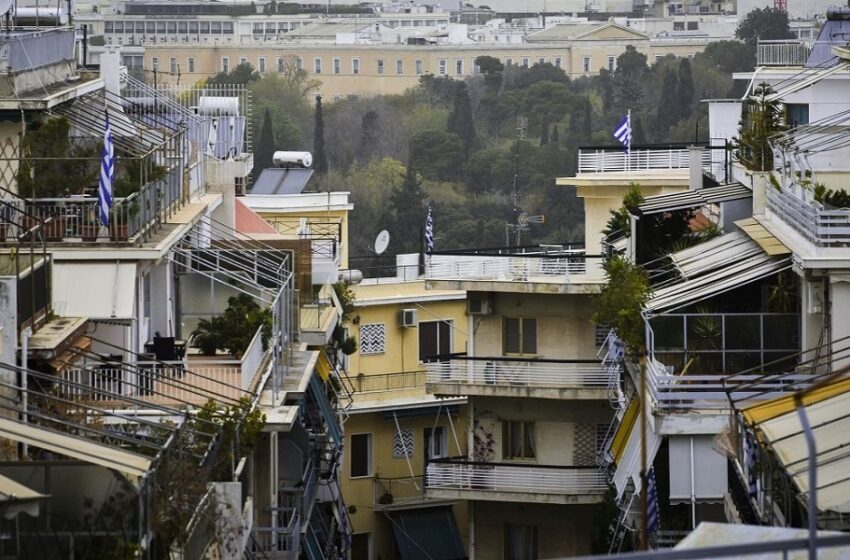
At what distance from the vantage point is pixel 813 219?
74.0 feet

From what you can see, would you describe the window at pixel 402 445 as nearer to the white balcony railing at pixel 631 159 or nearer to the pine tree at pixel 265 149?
the white balcony railing at pixel 631 159

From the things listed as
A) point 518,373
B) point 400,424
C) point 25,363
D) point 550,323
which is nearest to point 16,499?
point 25,363

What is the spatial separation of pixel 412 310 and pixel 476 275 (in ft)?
21.1

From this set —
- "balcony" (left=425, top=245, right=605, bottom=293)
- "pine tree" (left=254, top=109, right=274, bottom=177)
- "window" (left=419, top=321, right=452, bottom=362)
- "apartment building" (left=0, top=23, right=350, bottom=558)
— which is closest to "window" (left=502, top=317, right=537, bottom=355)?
"balcony" (left=425, top=245, right=605, bottom=293)

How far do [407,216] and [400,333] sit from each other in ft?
187

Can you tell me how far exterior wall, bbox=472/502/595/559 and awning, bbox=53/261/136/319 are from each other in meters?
12.1

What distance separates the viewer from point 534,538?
3525 cm

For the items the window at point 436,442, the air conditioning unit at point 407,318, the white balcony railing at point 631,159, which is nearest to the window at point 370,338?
the air conditioning unit at point 407,318

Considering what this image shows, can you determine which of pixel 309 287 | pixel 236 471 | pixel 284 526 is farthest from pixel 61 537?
pixel 309 287

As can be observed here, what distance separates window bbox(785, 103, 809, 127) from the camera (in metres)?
30.2

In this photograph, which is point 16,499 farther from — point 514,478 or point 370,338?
point 370,338

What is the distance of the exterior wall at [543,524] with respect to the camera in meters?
34.8

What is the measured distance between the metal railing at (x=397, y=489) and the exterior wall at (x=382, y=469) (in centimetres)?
8

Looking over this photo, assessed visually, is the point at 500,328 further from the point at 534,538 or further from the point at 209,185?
the point at 209,185
